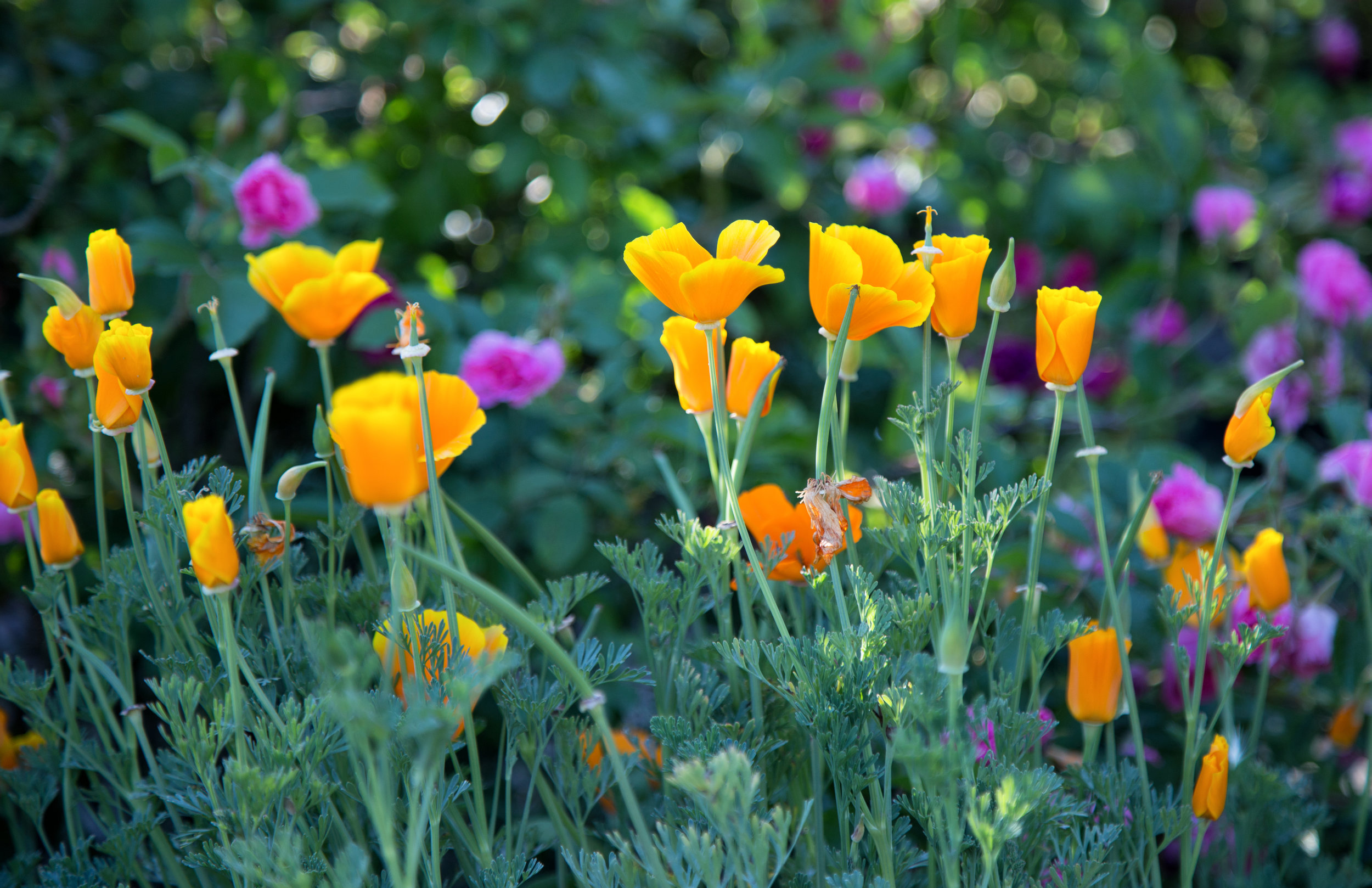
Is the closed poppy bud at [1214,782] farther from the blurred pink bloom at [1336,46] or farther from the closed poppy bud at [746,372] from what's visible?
the blurred pink bloom at [1336,46]

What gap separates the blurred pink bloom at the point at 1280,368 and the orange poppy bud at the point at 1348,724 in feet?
1.57

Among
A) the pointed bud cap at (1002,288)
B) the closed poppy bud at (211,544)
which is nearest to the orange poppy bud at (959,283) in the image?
the pointed bud cap at (1002,288)

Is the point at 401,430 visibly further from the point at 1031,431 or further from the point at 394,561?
the point at 1031,431

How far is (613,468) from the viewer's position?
1.21m

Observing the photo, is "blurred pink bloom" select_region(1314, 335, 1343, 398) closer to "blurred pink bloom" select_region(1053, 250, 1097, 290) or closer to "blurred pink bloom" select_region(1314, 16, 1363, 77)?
"blurred pink bloom" select_region(1053, 250, 1097, 290)

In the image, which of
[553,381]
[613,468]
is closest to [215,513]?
[553,381]

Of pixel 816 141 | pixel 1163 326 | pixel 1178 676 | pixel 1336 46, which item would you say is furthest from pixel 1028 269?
pixel 1336 46

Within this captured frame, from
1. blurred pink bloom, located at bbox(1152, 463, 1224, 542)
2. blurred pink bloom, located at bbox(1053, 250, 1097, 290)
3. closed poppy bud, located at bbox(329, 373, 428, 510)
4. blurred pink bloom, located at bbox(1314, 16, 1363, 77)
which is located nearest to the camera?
closed poppy bud, located at bbox(329, 373, 428, 510)

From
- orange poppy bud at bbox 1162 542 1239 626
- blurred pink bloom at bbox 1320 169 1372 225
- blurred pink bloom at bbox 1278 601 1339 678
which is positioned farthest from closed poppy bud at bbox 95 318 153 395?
blurred pink bloom at bbox 1320 169 1372 225

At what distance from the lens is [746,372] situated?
0.66 meters

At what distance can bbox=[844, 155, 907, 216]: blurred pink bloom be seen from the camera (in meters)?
1.65

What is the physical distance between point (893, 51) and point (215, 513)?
62.3 inches

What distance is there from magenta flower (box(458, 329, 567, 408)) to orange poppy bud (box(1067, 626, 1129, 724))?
59 cm

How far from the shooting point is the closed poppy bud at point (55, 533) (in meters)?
0.65
